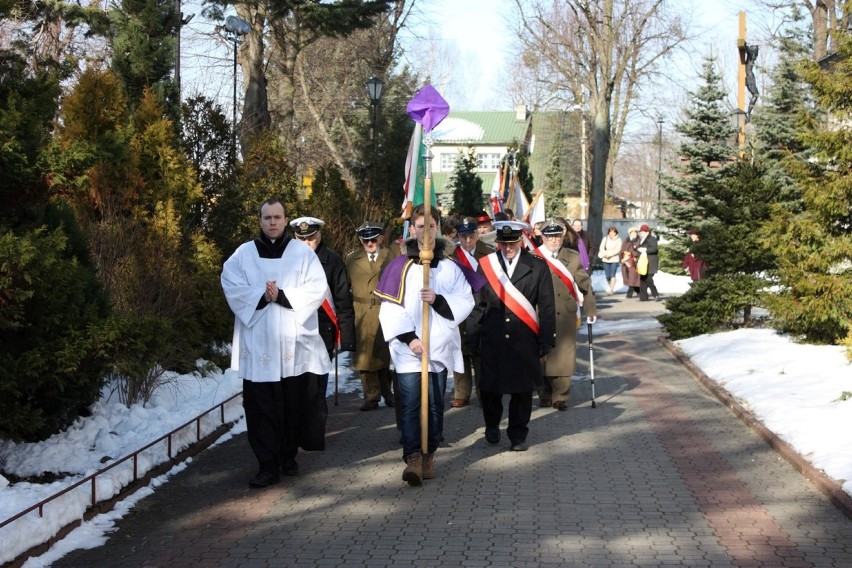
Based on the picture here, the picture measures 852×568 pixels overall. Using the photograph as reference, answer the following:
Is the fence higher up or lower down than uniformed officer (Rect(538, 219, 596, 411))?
lower down

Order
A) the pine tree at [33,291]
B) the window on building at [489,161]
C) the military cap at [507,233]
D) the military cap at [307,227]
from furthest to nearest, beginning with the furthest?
1. the window on building at [489,161]
2. the military cap at [307,227]
3. the military cap at [507,233]
4. the pine tree at [33,291]

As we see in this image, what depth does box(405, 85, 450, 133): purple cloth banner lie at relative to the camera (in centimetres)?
957

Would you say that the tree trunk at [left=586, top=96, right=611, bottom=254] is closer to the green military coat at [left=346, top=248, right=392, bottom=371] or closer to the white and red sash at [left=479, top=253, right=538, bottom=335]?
the green military coat at [left=346, top=248, right=392, bottom=371]

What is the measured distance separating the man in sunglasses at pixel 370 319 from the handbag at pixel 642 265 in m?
16.3

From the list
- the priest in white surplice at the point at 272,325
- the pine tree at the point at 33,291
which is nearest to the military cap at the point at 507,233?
the priest in white surplice at the point at 272,325

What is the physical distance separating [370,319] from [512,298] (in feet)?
9.71

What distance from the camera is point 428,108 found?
9.59 metres

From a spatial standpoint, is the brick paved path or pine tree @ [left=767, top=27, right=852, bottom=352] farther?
pine tree @ [left=767, top=27, right=852, bottom=352]

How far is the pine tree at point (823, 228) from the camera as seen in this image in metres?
14.8

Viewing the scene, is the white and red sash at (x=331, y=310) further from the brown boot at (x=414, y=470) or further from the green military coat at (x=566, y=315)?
the green military coat at (x=566, y=315)

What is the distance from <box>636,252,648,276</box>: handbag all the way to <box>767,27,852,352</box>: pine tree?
12198 millimetres

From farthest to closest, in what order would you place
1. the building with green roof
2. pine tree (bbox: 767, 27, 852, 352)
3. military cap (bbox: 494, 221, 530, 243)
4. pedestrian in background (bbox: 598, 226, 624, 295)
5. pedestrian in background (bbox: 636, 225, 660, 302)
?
the building with green roof, pedestrian in background (bbox: 598, 226, 624, 295), pedestrian in background (bbox: 636, 225, 660, 302), pine tree (bbox: 767, 27, 852, 352), military cap (bbox: 494, 221, 530, 243)

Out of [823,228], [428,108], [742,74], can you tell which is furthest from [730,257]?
[428,108]

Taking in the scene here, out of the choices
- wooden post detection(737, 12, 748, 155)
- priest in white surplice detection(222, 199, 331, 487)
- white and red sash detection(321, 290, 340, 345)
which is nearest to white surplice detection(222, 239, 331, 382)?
priest in white surplice detection(222, 199, 331, 487)
